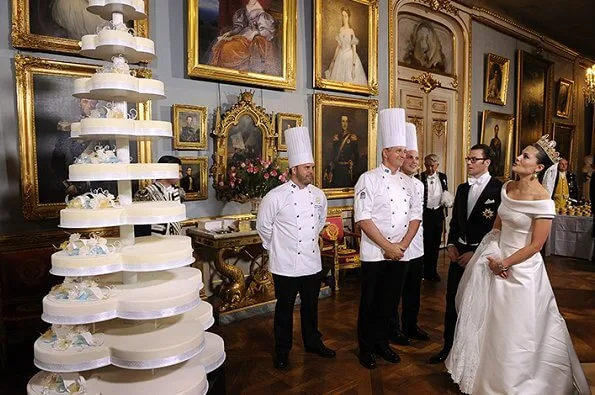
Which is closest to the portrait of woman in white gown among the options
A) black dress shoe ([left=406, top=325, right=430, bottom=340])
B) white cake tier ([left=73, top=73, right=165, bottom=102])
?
black dress shoe ([left=406, top=325, right=430, bottom=340])

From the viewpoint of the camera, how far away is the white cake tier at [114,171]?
7.89 feet

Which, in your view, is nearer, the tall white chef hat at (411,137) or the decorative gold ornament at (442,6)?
the tall white chef hat at (411,137)

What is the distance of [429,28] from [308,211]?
6.39m

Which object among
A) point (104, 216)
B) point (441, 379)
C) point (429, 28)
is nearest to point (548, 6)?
point (429, 28)

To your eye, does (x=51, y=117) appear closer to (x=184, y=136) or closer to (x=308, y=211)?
(x=184, y=136)

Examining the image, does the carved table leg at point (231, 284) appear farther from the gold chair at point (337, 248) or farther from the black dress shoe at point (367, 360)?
the black dress shoe at point (367, 360)

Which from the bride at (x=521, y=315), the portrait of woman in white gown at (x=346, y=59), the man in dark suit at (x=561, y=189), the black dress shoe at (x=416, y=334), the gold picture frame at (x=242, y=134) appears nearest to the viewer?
the bride at (x=521, y=315)

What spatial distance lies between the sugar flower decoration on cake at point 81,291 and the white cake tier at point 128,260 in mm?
100

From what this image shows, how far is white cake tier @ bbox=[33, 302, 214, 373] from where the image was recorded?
7.42 ft

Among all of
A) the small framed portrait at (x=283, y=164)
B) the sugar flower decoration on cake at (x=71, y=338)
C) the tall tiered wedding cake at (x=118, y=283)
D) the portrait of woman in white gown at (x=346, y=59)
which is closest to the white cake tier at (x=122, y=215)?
the tall tiered wedding cake at (x=118, y=283)

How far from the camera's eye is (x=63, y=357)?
7.37 feet

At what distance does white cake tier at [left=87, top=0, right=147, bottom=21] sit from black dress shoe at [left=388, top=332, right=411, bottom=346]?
11.2ft

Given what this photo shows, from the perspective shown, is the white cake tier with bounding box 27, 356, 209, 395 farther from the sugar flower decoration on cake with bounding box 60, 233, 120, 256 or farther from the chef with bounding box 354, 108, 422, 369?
the chef with bounding box 354, 108, 422, 369

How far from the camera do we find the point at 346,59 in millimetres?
6910
